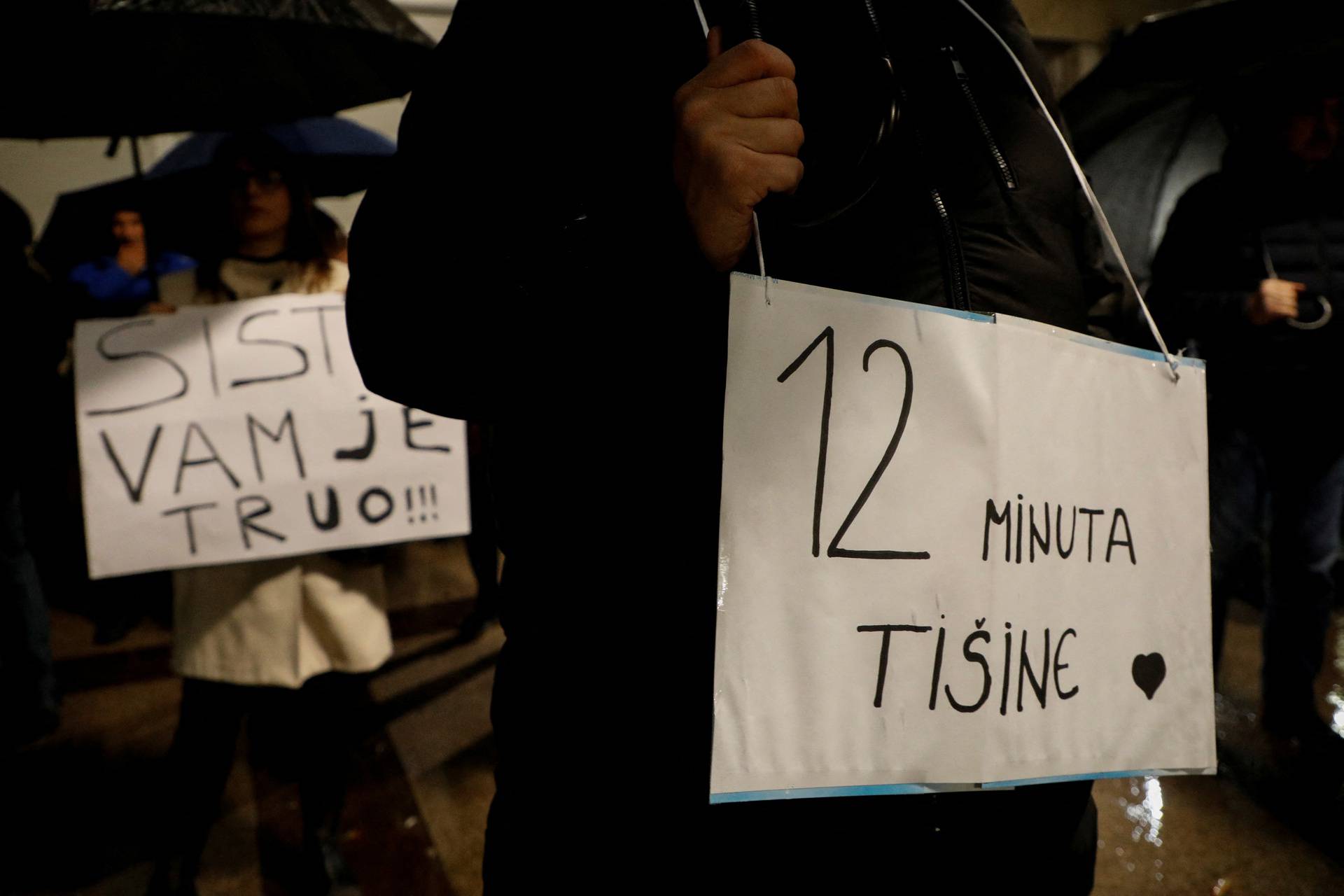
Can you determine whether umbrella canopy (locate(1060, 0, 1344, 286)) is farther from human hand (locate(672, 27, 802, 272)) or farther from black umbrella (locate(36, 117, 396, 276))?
black umbrella (locate(36, 117, 396, 276))

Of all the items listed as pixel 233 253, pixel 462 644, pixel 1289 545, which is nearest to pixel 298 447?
pixel 233 253

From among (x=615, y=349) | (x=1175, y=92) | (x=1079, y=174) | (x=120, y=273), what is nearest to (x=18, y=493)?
(x=120, y=273)

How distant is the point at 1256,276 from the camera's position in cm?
240

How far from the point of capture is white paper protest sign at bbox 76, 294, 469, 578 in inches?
69.5

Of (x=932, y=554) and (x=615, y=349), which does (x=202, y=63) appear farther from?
(x=932, y=554)

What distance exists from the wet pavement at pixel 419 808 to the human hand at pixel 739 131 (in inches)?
76.1

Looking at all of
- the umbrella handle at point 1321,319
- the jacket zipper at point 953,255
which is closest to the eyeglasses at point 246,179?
the jacket zipper at point 953,255

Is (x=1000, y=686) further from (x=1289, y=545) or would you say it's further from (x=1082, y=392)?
(x=1289, y=545)

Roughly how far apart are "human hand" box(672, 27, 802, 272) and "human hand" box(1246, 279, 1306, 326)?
7.43 feet

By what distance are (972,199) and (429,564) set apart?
13.9 feet

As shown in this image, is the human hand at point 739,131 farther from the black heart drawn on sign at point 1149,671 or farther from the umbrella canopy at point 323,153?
the umbrella canopy at point 323,153

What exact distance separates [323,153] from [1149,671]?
11.4ft

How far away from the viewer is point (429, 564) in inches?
181

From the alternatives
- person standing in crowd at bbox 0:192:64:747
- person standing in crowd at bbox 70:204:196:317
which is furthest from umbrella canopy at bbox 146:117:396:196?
Result: person standing in crowd at bbox 0:192:64:747
